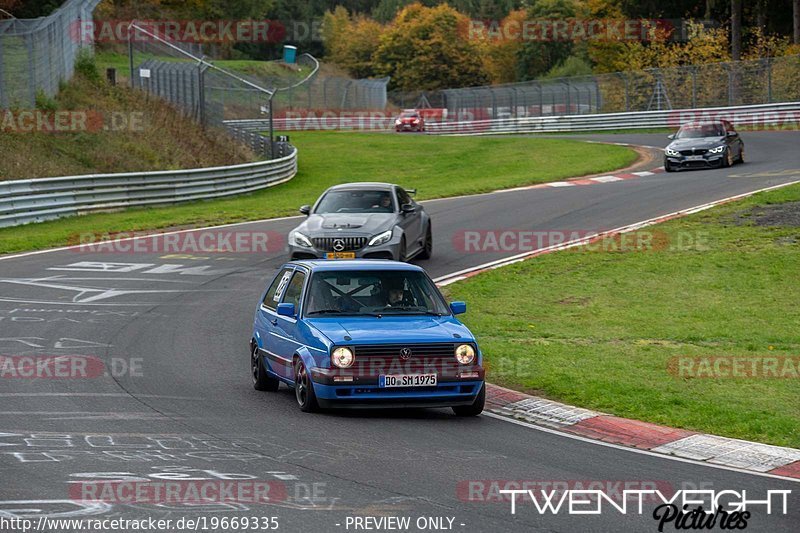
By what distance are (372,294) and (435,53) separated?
113366 millimetres

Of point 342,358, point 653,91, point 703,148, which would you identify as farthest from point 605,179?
point 342,358

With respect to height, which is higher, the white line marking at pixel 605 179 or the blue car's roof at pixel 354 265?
the blue car's roof at pixel 354 265

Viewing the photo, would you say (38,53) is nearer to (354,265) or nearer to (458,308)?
(354,265)

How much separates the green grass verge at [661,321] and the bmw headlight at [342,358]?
2.43 metres

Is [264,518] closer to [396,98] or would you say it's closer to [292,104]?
[292,104]

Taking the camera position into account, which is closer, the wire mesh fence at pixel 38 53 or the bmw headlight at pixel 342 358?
the bmw headlight at pixel 342 358

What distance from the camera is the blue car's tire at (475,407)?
36.2ft

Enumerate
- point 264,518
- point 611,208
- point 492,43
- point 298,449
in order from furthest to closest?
point 492,43 < point 611,208 < point 298,449 < point 264,518

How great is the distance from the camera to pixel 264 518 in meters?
7.26

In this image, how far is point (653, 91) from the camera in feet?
204

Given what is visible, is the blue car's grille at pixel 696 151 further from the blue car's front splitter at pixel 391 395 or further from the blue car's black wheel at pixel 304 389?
the blue car's black wheel at pixel 304 389

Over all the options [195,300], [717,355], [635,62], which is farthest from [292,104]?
[717,355]

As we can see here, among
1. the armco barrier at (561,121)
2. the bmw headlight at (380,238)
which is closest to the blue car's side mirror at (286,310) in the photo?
the bmw headlight at (380,238)

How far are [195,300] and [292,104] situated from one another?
66756 mm
